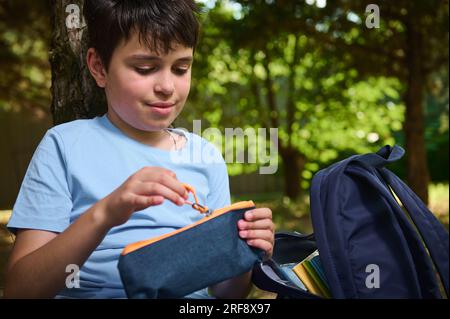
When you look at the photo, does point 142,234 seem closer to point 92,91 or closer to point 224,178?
point 224,178

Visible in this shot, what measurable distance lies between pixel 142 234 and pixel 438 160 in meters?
11.9

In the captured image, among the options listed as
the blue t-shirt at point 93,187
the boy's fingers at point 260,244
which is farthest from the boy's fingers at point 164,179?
the blue t-shirt at point 93,187

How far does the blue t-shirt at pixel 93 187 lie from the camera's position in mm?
1604

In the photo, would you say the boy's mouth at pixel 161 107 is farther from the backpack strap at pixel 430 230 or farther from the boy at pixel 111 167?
the backpack strap at pixel 430 230

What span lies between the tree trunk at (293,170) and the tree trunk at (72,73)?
7.92m

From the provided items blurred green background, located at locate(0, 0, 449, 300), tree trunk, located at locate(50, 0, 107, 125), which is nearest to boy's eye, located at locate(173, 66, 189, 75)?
tree trunk, located at locate(50, 0, 107, 125)

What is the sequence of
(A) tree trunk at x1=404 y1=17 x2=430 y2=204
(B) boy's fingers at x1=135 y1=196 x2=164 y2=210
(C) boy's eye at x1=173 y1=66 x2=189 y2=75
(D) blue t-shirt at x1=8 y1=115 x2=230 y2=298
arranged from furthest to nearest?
(A) tree trunk at x1=404 y1=17 x2=430 y2=204
(C) boy's eye at x1=173 y1=66 x2=189 y2=75
(D) blue t-shirt at x1=8 y1=115 x2=230 y2=298
(B) boy's fingers at x1=135 y1=196 x2=164 y2=210

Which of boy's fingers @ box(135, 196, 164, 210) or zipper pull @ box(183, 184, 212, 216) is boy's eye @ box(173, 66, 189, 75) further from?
boy's fingers @ box(135, 196, 164, 210)

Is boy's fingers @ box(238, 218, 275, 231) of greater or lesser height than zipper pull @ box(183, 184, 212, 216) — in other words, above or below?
below

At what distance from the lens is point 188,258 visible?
1437 mm

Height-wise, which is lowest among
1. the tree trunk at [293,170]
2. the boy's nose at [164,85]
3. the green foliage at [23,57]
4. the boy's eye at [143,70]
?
the tree trunk at [293,170]

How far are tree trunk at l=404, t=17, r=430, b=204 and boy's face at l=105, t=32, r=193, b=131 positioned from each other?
5.62 meters

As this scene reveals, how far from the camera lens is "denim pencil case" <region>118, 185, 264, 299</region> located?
138 cm
